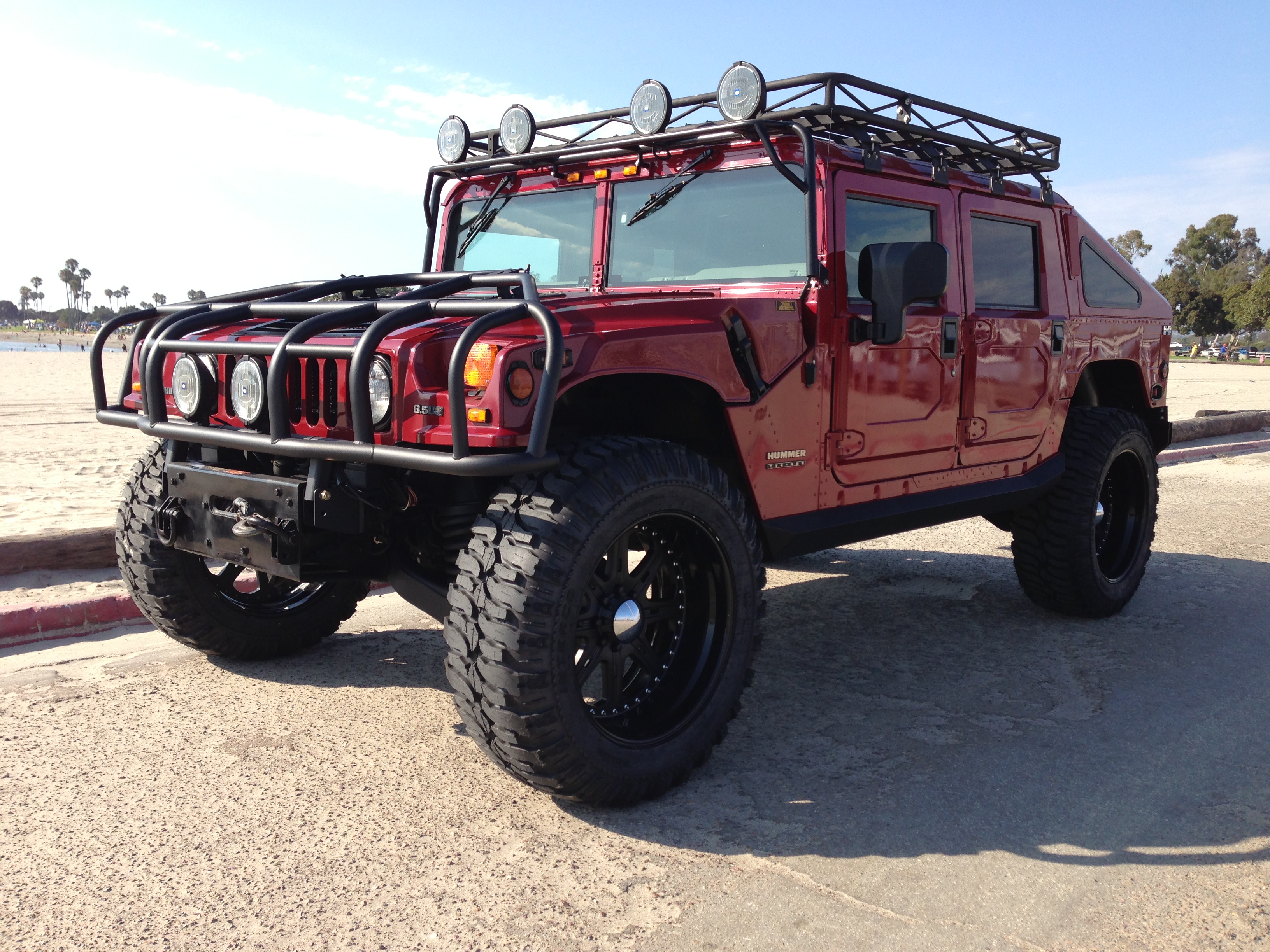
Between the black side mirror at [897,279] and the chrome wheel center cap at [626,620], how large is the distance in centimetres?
149

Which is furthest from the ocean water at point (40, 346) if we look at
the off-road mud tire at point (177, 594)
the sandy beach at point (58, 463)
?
the off-road mud tire at point (177, 594)

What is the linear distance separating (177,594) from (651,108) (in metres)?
2.59

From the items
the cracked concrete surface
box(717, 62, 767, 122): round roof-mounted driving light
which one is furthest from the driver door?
the cracked concrete surface

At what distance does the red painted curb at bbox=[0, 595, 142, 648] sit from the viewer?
4.41 m

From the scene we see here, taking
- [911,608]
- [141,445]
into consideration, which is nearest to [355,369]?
[911,608]

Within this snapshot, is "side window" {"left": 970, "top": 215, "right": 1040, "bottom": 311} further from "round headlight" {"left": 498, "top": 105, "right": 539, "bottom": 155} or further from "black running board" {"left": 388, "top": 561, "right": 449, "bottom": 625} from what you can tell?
"black running board" {"left": 388, "top": 561, "right": 449, "bottom": 625}

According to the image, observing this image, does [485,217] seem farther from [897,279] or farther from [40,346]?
[40,346]

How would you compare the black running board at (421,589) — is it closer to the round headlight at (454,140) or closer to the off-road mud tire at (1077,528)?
the round headlight at (454,140)

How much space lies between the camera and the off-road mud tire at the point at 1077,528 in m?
5.04

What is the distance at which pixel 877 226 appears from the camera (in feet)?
13.1

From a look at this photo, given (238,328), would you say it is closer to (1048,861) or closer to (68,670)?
(68,670)

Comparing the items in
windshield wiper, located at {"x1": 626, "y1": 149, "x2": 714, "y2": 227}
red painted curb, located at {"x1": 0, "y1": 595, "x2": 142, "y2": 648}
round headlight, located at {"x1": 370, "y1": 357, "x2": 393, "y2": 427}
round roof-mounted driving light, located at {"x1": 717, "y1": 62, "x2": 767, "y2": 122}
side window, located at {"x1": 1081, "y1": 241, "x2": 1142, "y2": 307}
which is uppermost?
round roof-mounted driving light, located at {"x1": 717, "y1": 62, "x2": 767, "y2": 122}

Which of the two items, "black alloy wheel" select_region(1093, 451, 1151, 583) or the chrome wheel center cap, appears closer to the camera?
the chrome wheel center cap

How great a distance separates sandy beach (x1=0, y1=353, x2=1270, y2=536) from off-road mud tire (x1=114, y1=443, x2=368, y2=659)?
190 centimetres
